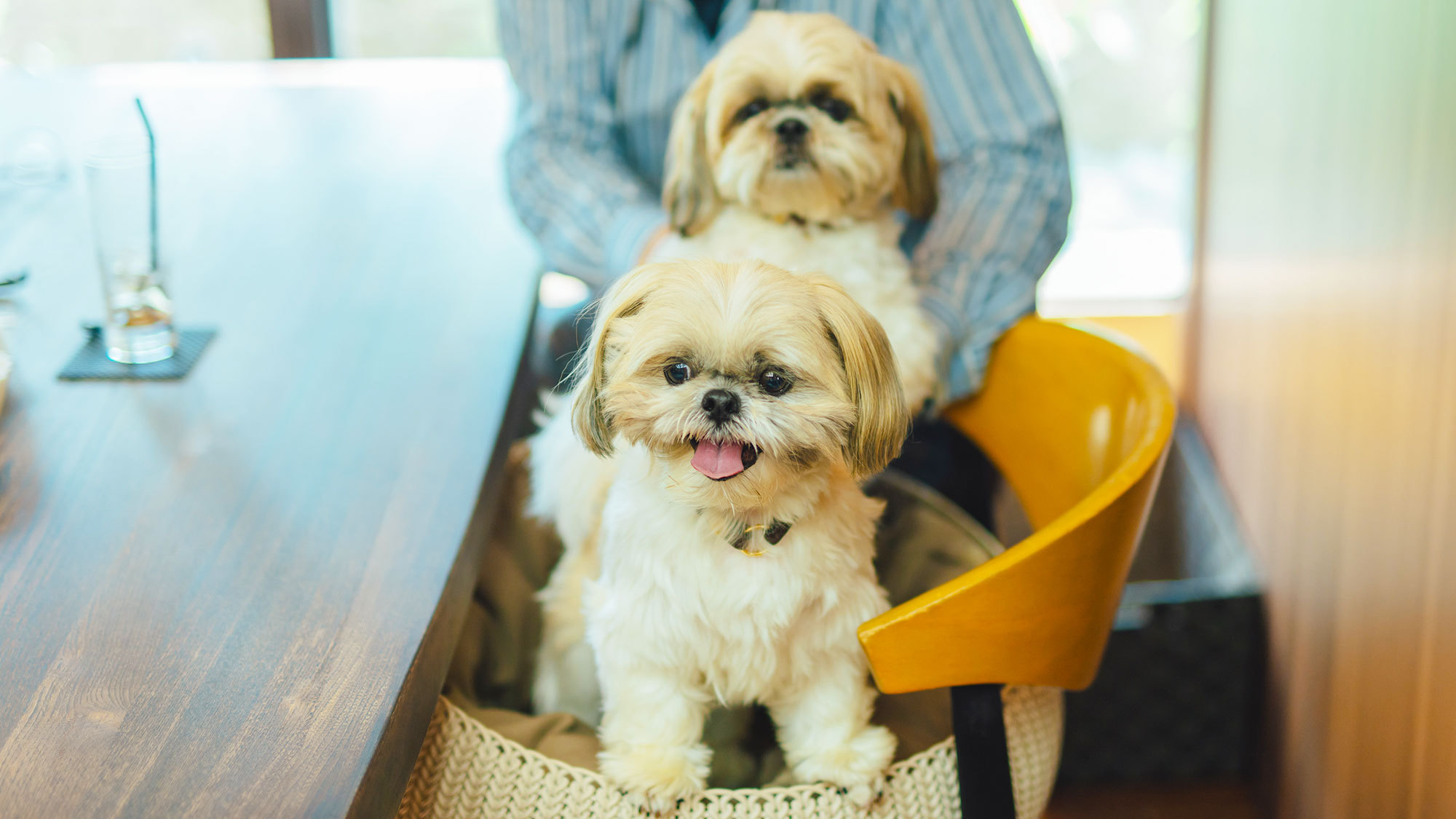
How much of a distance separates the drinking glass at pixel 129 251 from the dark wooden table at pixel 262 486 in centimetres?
6

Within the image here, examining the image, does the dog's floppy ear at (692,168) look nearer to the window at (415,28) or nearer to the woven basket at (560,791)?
the woven basket at (560,791)

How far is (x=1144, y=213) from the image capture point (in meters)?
3.45

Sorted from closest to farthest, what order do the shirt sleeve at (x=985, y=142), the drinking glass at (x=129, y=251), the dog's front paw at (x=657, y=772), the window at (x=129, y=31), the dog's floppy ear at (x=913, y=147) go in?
1. the dog's front paw at (x=657, y=772)
2. the drinking glass at (x=129, y=251)
3. the dog's floppy ear at (x=913, y=147)
4. the shirt sleeve at (x=985, y=142)
5. the window at (x=129, y=31)

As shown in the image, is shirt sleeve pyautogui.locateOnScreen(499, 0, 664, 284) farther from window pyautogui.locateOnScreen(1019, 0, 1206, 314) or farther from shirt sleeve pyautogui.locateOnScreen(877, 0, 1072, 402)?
window pyautogui.locateOnScreen(1019, 0, 1206, 314)

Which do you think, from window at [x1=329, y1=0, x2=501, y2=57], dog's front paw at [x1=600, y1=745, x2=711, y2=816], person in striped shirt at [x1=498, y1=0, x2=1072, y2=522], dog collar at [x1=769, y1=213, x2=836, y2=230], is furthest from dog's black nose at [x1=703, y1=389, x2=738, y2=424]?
window at [x1=329, y1=0, x2=501, y2=57]

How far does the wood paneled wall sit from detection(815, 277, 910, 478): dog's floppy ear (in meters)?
0.71

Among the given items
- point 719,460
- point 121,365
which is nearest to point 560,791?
point 719,460

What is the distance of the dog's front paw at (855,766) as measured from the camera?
1.13 m

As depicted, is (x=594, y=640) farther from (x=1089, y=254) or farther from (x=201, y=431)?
(x=1089, y=254)

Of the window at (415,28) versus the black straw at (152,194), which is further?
the window at (415,28)

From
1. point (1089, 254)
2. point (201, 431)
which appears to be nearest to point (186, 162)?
point (201, 431)

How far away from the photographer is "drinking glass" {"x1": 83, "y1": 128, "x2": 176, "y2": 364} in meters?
1.34

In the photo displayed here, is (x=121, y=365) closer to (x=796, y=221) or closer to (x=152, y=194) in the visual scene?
(x=152, y=194)

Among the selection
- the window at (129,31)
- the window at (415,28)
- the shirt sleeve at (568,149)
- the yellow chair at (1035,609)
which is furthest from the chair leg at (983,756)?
the window at (129,31)
